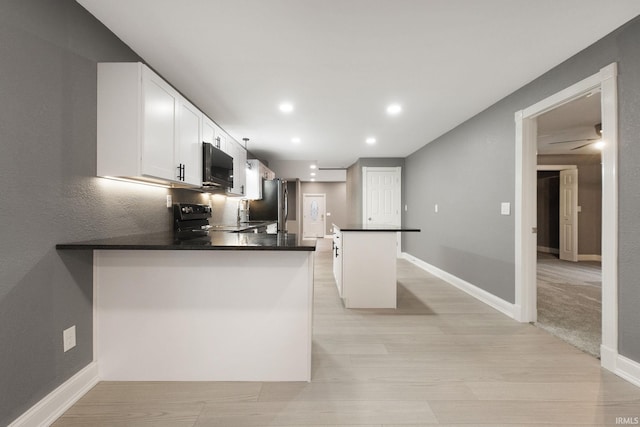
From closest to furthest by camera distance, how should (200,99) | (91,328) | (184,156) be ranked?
(91,328) < (184,156) < (200,99)

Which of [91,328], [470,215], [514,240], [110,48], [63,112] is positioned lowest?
[91,328]

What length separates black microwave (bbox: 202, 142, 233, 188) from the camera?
285cm

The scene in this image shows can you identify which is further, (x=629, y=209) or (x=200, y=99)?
(x=200, y=99)

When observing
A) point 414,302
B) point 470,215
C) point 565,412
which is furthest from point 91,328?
point 470,215

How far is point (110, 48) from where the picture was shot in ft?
6.38

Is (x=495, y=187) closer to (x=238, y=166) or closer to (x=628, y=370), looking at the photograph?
(x=628, y=370)

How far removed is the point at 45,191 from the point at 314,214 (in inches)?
392

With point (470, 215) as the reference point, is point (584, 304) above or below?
below

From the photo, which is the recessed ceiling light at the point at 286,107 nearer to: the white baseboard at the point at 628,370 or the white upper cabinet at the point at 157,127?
the white upper cabinet at the point at 157,127

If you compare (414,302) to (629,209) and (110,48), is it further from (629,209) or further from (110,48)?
(110,48)

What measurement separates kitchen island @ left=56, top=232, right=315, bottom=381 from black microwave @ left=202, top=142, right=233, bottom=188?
1248 millimetres

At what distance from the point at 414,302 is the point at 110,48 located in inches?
146

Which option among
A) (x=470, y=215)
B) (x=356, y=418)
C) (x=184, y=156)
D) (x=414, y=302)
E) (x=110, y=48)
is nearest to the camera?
(x=356, y=418)

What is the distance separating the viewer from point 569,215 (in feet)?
21.1
